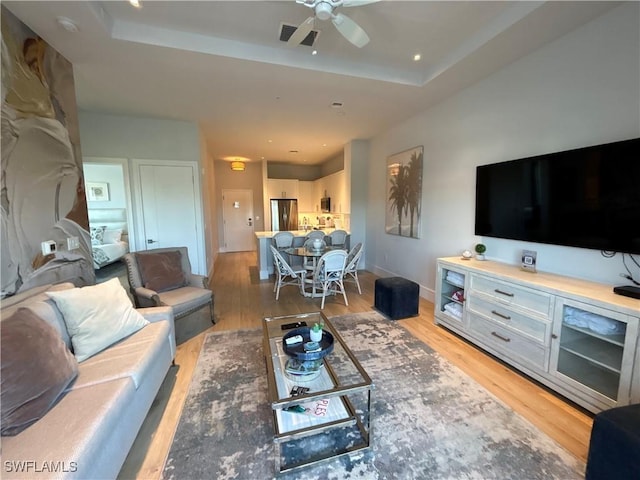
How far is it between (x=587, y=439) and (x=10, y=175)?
4.19 m

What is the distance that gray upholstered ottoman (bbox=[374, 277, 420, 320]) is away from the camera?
3.48 meters

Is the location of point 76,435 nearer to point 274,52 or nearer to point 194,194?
point 274,52

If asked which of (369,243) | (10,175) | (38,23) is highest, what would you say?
(38,23)

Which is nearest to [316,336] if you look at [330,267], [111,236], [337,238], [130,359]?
[130,359]

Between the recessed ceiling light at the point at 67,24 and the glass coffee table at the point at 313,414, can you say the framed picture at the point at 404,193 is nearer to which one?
the glass coffee table at the point at 313,414

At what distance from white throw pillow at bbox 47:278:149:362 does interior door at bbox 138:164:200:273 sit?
2.70 meters

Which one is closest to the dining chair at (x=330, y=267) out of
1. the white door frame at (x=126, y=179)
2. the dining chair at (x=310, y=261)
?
the dining chair at (x=310, y=261)

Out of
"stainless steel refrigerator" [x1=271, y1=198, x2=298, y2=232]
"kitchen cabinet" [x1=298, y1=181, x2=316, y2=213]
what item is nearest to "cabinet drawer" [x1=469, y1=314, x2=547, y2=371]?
"stainless steel refrigerator" [x1=271, y1=198, x2=298, y2=232]

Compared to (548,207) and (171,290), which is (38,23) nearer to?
(171,290)

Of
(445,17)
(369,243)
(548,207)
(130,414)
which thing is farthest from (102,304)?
(369,243)

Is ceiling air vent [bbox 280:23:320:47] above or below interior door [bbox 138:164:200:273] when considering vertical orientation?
above

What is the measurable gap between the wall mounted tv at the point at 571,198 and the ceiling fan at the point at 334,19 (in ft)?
6.41

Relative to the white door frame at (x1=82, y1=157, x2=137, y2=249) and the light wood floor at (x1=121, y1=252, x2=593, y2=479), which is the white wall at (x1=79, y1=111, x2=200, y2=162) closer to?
the white door frame at (x1=82, y1=157, x2=137, y2=249)

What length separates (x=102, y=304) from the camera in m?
1.98
